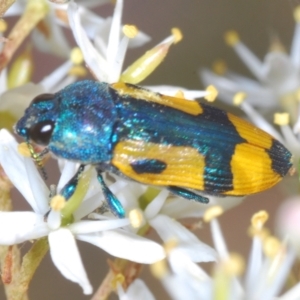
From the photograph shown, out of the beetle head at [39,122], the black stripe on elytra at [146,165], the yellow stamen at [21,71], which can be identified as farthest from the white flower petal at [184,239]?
the yellow stamen at [21,71]

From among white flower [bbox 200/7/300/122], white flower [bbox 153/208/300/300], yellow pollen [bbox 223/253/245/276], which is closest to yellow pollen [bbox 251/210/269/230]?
white flower [bbox 153/208/300/300]

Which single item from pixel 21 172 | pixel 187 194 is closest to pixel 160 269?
pixel 187 194

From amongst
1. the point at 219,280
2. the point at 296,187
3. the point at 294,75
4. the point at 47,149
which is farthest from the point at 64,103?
the point at 294,75

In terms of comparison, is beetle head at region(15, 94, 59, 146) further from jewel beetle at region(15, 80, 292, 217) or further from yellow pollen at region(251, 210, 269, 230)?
yellow pollen at region(251, 210, 269, 230)

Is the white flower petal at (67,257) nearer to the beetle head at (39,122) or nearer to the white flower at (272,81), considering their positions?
the beetle head at (39,122)

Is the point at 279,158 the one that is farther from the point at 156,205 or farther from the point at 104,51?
the point at 104,51

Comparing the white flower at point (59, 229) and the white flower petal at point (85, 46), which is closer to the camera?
the white flower at point (59, 229)

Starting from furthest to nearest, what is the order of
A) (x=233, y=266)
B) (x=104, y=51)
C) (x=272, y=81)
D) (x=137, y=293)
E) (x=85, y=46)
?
(x=272, y=81), (x=104, y=51), (x=85, y=46), (x=137, y=293), (x=233, y=266)
